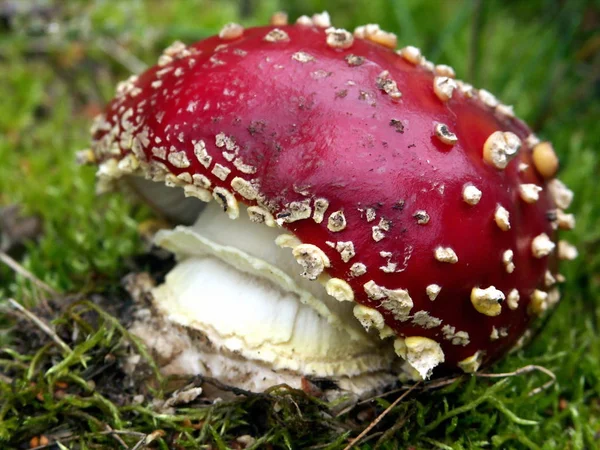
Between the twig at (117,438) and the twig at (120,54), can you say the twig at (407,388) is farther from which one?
the twig at (120,54)

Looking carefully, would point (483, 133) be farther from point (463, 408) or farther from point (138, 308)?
point (138, 308)

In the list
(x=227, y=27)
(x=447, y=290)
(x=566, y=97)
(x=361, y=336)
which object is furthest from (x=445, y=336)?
(x=566, y=97)

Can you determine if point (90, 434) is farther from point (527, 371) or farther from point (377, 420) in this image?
point (527, 371)

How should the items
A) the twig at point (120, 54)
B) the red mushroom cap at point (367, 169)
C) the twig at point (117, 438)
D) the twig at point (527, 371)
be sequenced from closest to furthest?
the red mushroom cap at point (367, 169)
the twig at point (117, 438)
the twig at point (527, 371)
the twig at point (120, 54)

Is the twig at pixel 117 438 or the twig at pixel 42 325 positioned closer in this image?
the twig at pixel 117 438

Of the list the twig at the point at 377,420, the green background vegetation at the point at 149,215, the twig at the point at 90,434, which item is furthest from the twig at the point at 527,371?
the twig at the point at 90,434

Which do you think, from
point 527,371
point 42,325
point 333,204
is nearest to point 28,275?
point 42,325

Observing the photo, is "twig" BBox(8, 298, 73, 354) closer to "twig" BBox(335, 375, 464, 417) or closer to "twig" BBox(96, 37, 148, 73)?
"twig" BBox(335, 375, 464, 417)

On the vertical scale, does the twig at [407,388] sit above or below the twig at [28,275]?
above
